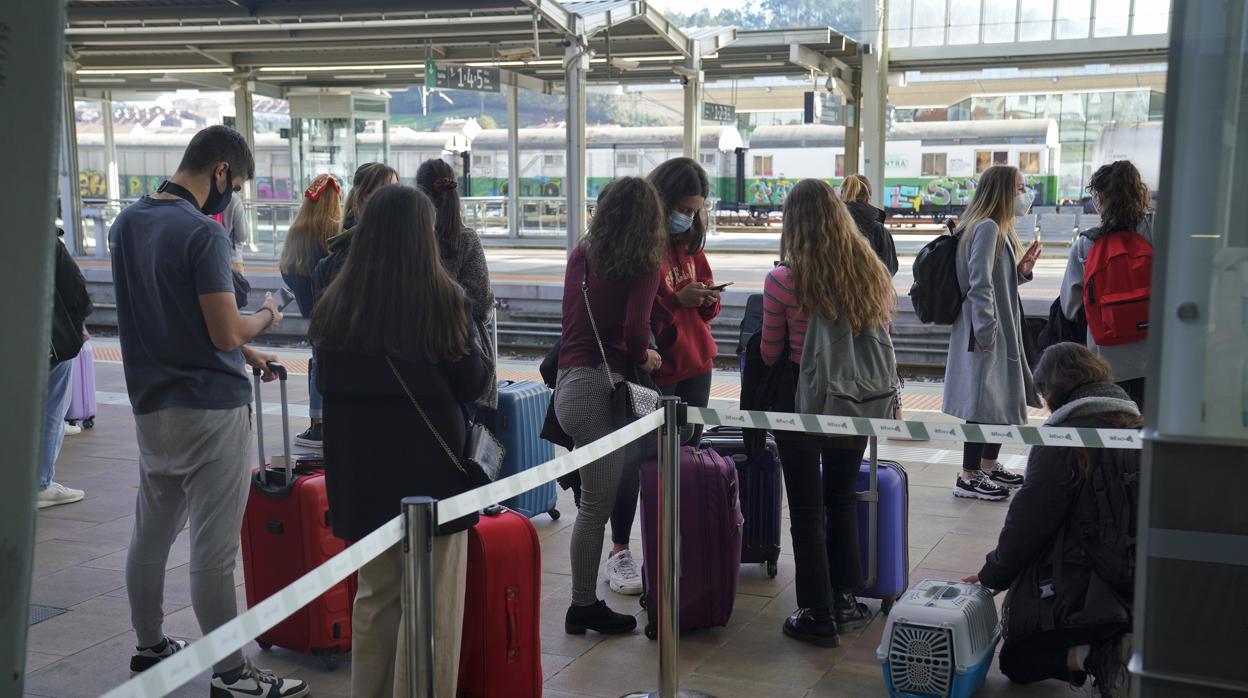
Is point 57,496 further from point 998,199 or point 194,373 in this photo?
point 998,199

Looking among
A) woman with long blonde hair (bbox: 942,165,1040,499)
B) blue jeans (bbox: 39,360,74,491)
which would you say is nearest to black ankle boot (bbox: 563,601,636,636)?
woman with long blonde hair (bbox: 942,165,1040,499)

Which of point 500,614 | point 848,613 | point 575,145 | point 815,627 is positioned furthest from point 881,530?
point 575,145

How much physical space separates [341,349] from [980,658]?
2138mm

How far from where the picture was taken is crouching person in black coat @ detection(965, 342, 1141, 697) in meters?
3.40

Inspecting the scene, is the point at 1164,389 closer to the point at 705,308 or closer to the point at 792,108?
the point at 705,308

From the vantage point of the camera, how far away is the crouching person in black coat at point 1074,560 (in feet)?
11.2

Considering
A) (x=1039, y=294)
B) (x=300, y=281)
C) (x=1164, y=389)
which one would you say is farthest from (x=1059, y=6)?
(x=1164, y=389)

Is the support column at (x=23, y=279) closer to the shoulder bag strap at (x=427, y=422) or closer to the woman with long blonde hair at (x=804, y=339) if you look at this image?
the shoulder bag strap at (x=427, y=422)

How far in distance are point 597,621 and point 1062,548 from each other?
1.64 meters

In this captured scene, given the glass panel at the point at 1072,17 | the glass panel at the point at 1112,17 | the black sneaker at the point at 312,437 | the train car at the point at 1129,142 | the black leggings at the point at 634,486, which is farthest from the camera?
the train car at the point at 1129,142

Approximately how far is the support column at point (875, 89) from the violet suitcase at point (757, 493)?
534 inches

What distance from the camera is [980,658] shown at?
3.62m

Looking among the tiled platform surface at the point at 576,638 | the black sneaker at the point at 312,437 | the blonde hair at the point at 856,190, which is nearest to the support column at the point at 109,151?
the black sneaker at the point at 312,437

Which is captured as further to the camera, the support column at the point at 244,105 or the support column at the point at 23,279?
the support column at the point at 244,105
